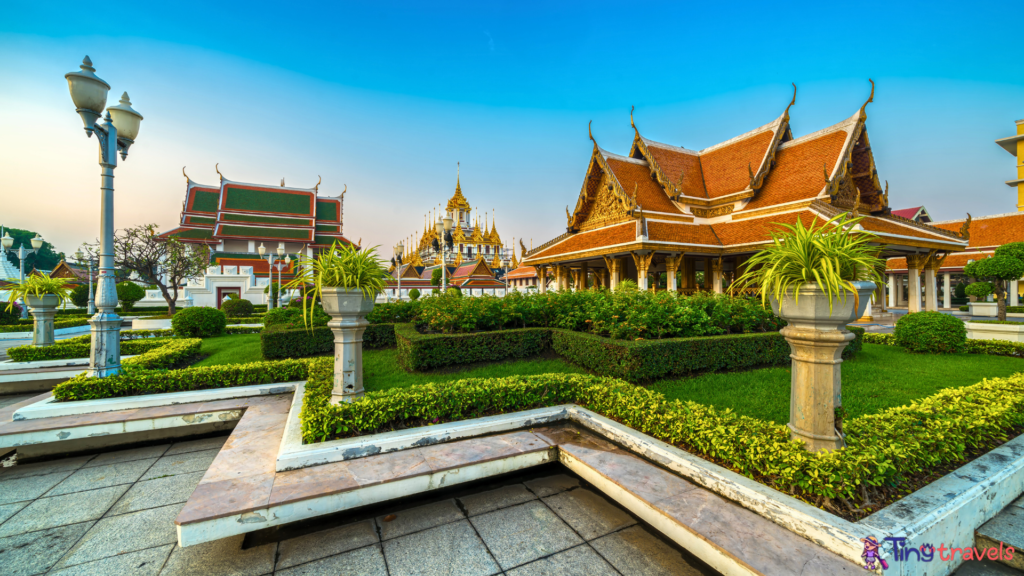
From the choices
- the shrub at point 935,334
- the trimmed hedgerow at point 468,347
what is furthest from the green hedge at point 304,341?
the shrub at point 935,334

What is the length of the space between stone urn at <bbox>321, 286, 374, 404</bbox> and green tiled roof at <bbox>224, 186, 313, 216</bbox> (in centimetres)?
3438

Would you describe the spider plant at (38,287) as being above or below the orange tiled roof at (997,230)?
below

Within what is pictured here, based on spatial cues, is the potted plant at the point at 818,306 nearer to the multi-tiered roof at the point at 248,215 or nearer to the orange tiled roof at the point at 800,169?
the orange tiled roof at the point at 800,169

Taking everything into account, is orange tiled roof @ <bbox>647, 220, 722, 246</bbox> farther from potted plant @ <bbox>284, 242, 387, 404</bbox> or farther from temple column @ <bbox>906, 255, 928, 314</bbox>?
potted plant @ <bbox>284, 242, 387, 404</bbox>

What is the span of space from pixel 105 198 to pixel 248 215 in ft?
104

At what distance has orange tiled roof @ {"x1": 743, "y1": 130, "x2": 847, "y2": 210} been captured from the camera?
14211 millimetres

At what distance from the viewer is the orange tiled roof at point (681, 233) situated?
14.4m

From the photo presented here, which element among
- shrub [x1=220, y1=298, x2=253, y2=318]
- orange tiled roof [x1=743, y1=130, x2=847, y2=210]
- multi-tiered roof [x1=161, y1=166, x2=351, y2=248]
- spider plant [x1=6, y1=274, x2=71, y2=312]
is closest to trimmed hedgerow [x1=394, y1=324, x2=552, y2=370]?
spider plant [x1=6, y1=274, x2=71, y2=312]

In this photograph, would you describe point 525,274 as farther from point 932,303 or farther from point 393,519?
point 393,519

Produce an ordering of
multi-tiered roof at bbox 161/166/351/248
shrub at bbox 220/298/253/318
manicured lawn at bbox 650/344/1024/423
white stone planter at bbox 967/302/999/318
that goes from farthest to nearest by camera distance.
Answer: multi-tiered roof at bbox 161/166/351/248, shrub at bbox 220/298/253/318, white stone planter at bbox 967/302/999/318, manicured lawn at bbox 650/344/1024/423

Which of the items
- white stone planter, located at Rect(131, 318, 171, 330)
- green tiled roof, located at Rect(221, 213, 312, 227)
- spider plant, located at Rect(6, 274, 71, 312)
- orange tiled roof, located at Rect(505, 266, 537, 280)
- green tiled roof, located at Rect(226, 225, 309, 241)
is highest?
green tiled roof, located at Rect(221, 213, 312, 227)

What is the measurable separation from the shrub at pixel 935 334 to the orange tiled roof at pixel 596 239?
7.61 meters

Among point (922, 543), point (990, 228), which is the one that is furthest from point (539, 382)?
point (990, 228)

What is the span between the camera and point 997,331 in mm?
9242
